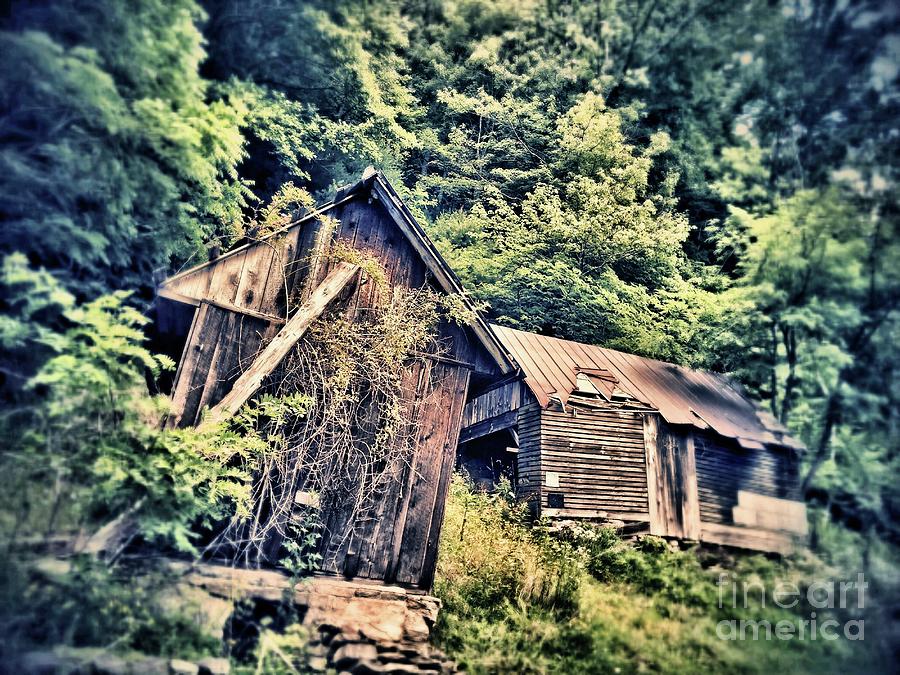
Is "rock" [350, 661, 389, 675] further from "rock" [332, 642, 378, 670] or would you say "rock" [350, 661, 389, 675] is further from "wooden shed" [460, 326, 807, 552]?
"wooden shed" [460, 326, 807, 552]

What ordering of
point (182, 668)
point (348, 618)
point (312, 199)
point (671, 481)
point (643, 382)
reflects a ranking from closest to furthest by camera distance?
point (182, 668) → point (348, 618) → point (312, 199) → point (671, 481) → point (643, 382)

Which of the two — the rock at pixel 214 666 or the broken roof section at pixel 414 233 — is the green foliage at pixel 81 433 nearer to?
the rock at pixel 214 666

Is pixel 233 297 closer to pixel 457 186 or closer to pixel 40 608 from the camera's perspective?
pixel 40 608

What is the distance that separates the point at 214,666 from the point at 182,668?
1.06ft

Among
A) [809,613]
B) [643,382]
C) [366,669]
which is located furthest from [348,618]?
[643,382]

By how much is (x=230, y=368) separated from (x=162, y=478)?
1719 mm

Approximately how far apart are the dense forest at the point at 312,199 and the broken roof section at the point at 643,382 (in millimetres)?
932

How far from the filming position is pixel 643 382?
39.6 feet

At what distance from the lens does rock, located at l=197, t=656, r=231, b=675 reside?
14.2ft

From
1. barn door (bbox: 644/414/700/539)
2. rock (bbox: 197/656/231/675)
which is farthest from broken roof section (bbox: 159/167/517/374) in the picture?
barn door (bbox: 644/414/700/539)

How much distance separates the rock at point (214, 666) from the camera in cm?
434

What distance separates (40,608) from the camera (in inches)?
152

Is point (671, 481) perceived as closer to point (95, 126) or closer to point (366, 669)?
point (366, 669)

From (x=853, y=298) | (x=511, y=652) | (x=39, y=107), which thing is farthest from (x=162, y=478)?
(x=853, y=298)
